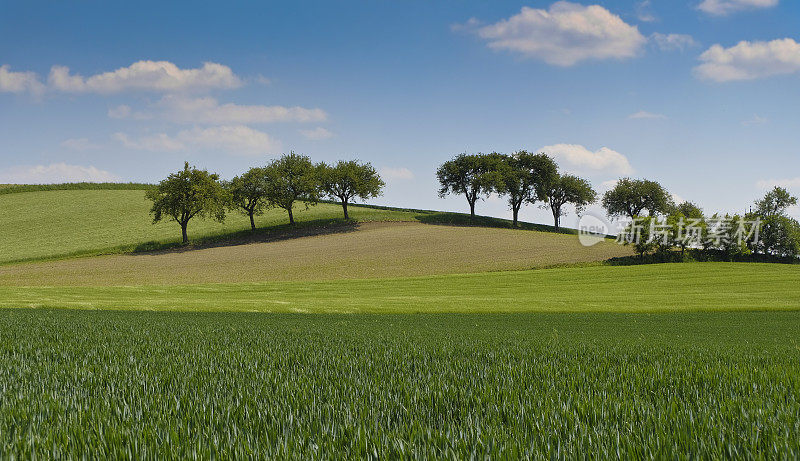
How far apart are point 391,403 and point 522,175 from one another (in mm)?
98031

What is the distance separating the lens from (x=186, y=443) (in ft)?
11.2

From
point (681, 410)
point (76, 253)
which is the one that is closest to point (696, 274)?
point (681, 410)

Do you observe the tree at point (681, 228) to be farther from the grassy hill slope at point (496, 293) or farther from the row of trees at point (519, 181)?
the row of trees at point (519, 181)

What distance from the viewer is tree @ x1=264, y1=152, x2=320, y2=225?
77.9 m

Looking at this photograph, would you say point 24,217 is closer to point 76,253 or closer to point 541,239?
point 76,253

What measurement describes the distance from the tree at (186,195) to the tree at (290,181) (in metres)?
8.60

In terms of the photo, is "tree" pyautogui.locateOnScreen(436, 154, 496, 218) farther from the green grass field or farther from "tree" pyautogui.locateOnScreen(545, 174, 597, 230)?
the green grass field

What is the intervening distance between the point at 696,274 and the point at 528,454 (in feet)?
169

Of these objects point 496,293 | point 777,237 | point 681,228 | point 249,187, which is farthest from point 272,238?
point 777,237

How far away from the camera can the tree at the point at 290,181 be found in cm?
7788

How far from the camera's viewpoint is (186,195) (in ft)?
229

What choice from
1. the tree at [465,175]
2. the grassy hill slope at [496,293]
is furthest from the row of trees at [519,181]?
the grassy hill slope at [496,293]

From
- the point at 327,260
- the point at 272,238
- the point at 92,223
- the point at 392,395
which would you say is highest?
the point at 392,395

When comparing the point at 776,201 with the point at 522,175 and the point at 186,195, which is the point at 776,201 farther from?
the point at 186,195
